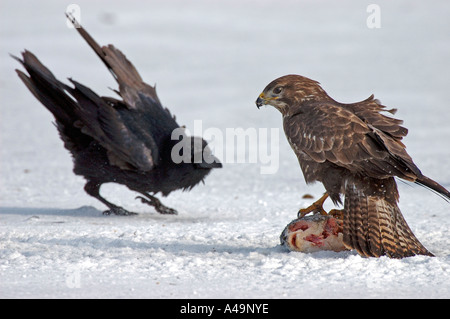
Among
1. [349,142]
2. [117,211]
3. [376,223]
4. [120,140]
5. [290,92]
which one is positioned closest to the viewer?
[376,223]

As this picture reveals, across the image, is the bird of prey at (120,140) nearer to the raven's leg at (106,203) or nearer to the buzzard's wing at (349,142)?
the raven's leg at (106,203)

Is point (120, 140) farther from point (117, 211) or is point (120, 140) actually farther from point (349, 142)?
point (349, 142)

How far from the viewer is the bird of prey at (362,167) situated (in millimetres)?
4543

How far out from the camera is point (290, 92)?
5355 millimetres

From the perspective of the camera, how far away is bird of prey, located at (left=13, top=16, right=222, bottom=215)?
6328 mm

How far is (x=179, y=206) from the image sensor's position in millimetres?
7160

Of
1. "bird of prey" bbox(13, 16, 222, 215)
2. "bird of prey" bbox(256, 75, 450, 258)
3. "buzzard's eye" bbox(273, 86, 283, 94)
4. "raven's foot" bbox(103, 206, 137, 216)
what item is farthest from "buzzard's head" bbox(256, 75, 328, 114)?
"raven's foot" bbox(103, 206, 137, 216)

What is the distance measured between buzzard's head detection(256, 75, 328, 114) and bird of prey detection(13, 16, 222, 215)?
4.15ft

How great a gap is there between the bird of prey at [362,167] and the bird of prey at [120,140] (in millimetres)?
1581

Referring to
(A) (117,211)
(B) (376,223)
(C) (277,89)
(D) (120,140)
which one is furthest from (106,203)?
(B) (376,223)

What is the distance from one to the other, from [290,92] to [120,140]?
1718 millimetres

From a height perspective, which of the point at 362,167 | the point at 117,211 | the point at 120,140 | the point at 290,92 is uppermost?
the point at 290,92

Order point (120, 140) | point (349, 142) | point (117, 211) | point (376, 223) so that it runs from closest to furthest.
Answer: point (376, 223)
point (349, 142)
point (120, 140)
point (117, 211)

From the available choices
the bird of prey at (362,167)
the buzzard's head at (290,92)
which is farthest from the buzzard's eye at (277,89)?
the bird of prey at (362,167)
